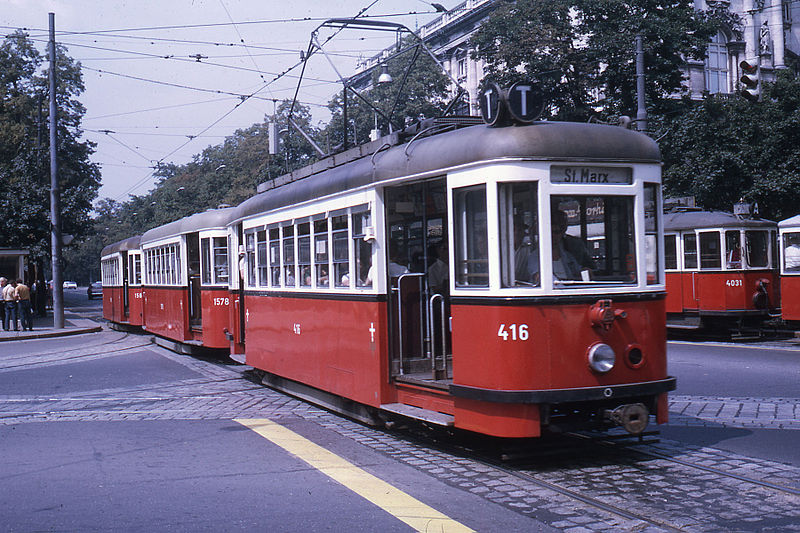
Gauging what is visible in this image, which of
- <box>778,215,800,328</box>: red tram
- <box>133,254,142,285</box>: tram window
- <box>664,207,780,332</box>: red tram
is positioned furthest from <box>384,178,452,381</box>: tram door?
<box>133,254,142,285</box>: tram window

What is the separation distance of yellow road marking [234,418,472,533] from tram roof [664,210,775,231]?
14190mm

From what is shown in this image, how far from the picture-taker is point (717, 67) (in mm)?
47594

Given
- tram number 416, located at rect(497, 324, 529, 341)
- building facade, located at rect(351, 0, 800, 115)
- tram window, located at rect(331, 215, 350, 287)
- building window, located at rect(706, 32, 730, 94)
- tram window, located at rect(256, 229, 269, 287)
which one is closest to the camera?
tram number 416, located at rect(497, 324, 529, 341)

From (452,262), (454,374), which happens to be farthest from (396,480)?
(452,262)

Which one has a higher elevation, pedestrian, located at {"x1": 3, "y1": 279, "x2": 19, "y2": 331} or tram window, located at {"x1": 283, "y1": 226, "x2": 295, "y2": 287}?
tram window, located at {"x1": 283, "y1": 226, "x2": 295, "y2": 287}

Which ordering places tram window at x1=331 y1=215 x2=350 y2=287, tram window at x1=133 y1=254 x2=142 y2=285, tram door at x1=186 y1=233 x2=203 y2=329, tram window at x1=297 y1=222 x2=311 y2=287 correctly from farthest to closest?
1. tram window at x1=133 y1=254 x2=142 y2=285
2. tram door at x1=186 y1=233 x2=203 y2=329
3. tram window at x1=297 y1=222 x2=311 y2=287
4. tram window at x1=331 y1=215 x2=350 y2=287

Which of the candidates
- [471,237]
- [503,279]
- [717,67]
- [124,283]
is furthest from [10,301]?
[717,67]

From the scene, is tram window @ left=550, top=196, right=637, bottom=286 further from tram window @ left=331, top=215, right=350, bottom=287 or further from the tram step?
tram window @ left=331, top=215, right=350, bottom=287

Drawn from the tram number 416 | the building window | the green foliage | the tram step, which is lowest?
the tram step

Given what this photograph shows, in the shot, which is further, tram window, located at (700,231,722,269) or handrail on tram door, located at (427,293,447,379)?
tram window, located at (700,231,722,269)

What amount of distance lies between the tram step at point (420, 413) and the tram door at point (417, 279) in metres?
0.31

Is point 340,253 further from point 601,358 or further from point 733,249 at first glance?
point 733,249

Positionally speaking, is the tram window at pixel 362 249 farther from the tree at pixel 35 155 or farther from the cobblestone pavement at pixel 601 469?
the tree at pixel 35 155

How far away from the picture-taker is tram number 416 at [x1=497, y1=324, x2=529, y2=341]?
279 inches
